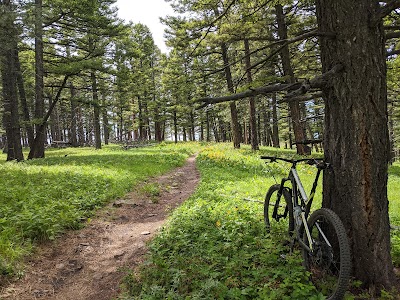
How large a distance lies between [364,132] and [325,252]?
4.95 feet

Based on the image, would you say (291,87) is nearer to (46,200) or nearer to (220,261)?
(220,261)

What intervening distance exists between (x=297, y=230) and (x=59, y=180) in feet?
Result: 27.0

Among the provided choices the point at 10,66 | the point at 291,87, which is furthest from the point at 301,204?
the point at 10,66

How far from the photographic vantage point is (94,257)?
17.8ft

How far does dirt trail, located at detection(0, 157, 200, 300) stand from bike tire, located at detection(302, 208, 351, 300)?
277 centimetres

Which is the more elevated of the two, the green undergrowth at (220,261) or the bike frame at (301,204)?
the bike frame at (301,204)

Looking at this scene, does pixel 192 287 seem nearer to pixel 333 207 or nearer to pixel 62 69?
pixel 333 207

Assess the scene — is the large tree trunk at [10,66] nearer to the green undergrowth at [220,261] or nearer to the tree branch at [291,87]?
the green undergrowth at [220,261]

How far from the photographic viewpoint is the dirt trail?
4277 mm

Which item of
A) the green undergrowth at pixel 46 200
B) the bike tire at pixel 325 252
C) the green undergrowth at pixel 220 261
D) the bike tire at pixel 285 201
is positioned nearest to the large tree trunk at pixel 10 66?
the green undergrowth at pixel 46 200

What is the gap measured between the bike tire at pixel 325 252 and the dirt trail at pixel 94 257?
2.77 meters

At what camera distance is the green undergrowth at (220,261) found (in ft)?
11.7

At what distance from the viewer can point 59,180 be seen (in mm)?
9617

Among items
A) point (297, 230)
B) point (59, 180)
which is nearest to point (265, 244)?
point (297, 230)
